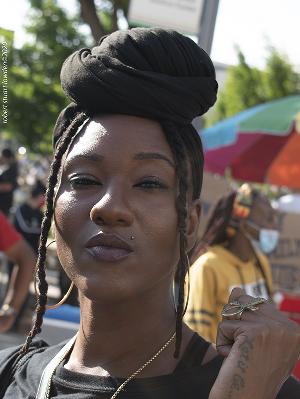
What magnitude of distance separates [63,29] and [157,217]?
1751 cm

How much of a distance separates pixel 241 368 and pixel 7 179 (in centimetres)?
857

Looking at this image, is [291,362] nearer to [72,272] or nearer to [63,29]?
[72,272]

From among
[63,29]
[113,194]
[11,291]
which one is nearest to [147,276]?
[113,194]

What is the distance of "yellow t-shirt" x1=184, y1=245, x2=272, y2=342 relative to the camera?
3.63 metres

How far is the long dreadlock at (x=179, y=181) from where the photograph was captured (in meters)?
1.69

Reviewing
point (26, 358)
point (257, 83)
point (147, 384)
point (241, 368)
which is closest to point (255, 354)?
point (241, 368)

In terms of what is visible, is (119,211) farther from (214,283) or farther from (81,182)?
(214,283)

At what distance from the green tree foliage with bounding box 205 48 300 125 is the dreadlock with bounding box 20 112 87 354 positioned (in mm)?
23096

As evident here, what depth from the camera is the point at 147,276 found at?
1644mm

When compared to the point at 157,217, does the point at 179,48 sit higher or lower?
higher

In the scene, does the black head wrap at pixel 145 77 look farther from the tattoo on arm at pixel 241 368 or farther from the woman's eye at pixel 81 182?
the tattoo on arm at pixel 241 368

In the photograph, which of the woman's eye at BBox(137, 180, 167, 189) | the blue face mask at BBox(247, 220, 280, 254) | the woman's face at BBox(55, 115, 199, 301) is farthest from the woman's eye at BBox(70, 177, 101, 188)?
the blue face mask at BBox(247, 220, 280, 254)

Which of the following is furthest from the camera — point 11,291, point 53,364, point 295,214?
point 295,214

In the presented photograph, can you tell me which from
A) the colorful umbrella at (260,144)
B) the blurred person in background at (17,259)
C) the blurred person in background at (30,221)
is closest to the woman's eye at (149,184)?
the blurred person in background at (17,259)
